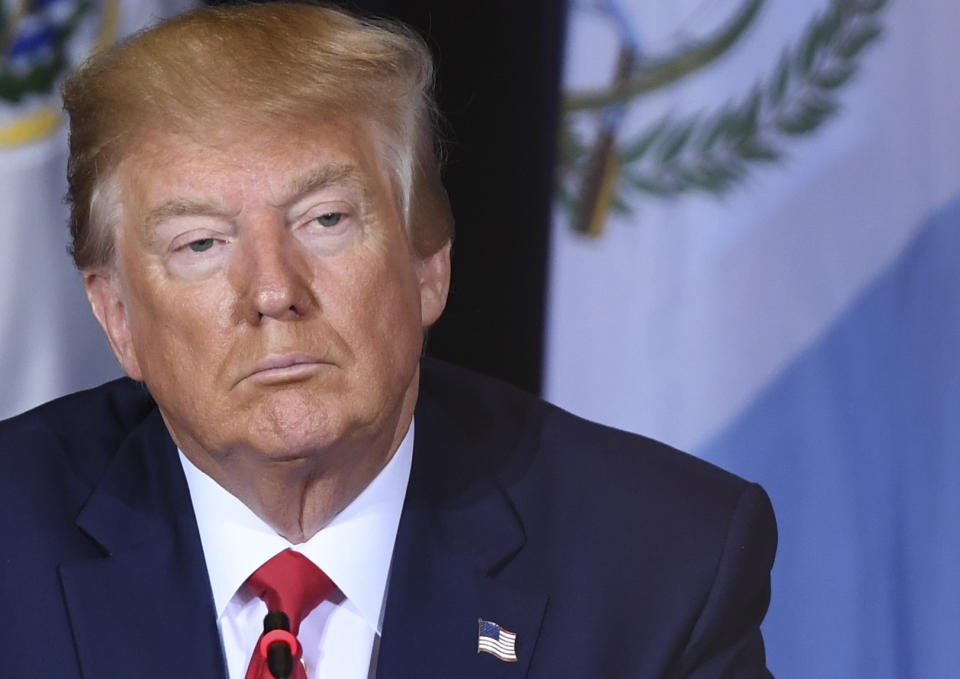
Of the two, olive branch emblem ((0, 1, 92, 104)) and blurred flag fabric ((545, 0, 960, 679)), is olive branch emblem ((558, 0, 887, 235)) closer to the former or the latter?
blurred flag fabric ((545, 0, 960, 679))

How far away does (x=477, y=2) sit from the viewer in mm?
3031

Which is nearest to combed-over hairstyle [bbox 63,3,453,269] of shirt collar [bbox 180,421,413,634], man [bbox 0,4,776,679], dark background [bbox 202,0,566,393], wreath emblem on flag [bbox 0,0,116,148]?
man [bbox 0,4,776,679]

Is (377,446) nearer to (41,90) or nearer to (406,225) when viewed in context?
(406,225)

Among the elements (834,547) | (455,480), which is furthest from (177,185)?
(834,547)

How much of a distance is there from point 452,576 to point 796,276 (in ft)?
4.08

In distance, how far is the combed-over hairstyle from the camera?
2.03 m

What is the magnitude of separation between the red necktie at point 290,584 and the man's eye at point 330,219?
1.64ft

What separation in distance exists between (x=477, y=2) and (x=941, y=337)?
3.93ft

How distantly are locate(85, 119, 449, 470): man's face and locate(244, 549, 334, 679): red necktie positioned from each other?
20 cm

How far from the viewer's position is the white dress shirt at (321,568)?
6.98ft

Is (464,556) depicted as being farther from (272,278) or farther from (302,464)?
(272,278)

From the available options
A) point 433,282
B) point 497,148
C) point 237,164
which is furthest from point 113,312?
point 497,148

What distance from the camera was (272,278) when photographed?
76.2 inches

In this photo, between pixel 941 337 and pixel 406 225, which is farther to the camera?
pixel 941 337
